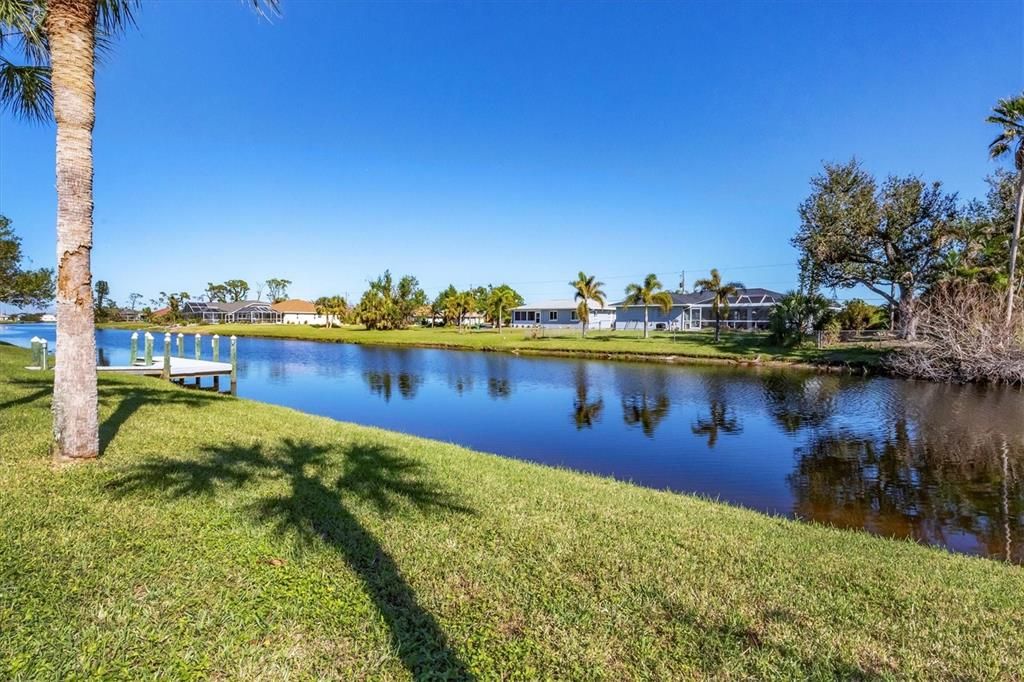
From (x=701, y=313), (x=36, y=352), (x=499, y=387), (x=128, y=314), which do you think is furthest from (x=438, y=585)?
(x=128, y=314)

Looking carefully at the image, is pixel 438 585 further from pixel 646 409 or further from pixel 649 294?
pixel 649 294

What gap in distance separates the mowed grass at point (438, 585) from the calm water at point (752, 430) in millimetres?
3447

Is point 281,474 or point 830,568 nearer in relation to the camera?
point 830,568

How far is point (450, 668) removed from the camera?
10.8 feet

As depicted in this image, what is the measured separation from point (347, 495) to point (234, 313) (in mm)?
121624

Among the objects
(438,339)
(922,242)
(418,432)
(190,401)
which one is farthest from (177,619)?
(438,339)

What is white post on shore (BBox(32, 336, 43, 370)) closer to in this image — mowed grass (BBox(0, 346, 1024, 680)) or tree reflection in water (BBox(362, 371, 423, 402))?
tree reflection in water (BBox(362, 371, 423, 402))

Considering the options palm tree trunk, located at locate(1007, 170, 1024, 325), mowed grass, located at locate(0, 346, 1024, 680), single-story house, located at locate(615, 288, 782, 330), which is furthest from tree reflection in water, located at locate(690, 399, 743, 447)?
single-story house, located at locate(615, 288, 782, 330)

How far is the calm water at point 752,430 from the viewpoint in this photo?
32.2ft

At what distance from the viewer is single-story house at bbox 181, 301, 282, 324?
114 m

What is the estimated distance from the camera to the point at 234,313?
375 feet

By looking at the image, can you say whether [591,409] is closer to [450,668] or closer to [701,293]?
[450,668]

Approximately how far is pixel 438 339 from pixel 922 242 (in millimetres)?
40450

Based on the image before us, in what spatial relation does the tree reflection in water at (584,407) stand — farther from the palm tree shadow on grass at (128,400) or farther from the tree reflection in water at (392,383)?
the palm tree shadow on grass at (128,400)
